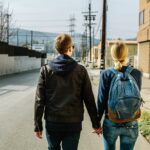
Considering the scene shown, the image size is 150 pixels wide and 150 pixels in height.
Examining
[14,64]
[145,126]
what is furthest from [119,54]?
[14,64]

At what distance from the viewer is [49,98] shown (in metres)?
5.09

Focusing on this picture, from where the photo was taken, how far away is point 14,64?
1975 inches

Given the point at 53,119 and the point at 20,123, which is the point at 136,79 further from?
the point at 20,123

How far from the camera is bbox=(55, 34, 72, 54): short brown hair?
16.6ft

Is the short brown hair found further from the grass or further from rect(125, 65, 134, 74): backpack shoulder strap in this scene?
the grass

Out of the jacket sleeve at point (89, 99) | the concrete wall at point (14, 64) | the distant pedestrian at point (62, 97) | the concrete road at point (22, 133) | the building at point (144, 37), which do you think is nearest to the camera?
the distant pedestrian at point (62, 97)

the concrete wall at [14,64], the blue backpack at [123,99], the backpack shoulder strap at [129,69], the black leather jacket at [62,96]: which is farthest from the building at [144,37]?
the black leather jacket at [62,96]

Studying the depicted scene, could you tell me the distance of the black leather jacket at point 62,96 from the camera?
5.02m

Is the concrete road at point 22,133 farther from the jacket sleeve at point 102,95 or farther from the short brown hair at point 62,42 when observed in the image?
the short brown hair at point 62,42

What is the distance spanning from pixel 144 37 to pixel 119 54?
133ft

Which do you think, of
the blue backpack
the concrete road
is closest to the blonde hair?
the blue backpack

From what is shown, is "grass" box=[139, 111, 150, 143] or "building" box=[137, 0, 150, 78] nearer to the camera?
"grass" box=[139, 111, 150, 143]

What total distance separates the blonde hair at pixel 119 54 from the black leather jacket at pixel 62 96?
0.41m

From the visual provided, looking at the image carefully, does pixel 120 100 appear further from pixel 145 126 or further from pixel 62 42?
pixel 145 126
